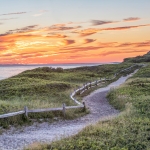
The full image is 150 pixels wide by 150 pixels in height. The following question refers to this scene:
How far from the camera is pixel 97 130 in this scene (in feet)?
53.6

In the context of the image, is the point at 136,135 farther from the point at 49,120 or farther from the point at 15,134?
the point at 49,120

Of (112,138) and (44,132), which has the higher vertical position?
(112,138)

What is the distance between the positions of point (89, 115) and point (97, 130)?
1009cm

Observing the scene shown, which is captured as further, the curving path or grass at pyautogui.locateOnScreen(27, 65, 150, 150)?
the curving path

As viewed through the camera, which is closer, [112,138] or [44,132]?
[112,138]

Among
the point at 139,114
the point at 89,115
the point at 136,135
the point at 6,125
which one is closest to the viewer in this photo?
the point at 136,135

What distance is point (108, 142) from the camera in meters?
14.3

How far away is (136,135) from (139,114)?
647cm

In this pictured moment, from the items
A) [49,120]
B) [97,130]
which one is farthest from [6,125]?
[97,130]

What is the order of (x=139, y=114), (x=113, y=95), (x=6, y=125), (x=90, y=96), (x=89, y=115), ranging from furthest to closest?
(x=90, y=96), (x=113, y=95), (x=89, y=115), (x=139, y=114), (x=6, y=125)

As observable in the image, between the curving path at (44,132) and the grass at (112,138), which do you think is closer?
the grass at (112,138)

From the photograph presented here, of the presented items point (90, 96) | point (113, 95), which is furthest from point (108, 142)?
point (90, 96)

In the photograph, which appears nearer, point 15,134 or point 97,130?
point 97,130

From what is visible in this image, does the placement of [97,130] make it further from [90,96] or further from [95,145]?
[90,96]
